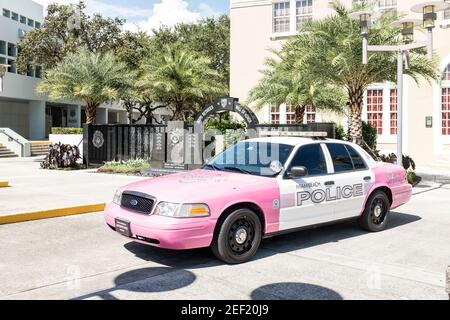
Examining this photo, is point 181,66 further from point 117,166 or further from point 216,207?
point 216,207

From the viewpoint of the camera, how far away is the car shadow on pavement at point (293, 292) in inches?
182

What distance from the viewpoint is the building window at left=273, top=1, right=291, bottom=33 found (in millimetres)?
25781

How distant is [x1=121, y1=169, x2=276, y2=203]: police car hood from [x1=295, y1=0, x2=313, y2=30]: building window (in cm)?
2087

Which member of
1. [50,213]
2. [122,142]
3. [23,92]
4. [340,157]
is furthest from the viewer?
[23,92]

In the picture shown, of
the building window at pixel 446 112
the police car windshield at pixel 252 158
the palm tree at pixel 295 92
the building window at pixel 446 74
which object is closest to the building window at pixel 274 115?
the palm tree at pixel 295 92

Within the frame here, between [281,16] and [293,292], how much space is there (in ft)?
76.4

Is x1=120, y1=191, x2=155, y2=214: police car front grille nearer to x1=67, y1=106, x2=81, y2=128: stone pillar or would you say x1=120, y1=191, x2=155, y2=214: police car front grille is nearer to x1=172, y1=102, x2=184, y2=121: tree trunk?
x1=172, y1=102, x2=184, y2=121: tree trunk

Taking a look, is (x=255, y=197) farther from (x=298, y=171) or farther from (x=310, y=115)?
(x=310, y=115)

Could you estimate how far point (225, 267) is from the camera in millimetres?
5605

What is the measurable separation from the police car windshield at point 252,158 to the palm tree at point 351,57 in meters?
8.30

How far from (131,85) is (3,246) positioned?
63.1ft

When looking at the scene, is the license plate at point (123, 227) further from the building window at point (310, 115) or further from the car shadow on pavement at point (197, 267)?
the building window at point (310, 115)

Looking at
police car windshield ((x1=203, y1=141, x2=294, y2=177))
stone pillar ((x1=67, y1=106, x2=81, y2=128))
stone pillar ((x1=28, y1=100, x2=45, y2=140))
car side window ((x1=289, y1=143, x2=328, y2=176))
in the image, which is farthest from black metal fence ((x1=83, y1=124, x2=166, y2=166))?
stone pillar ((x1=67, y1=106, x2=81, y2=128))

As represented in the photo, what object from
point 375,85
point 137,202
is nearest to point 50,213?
point 137,202
